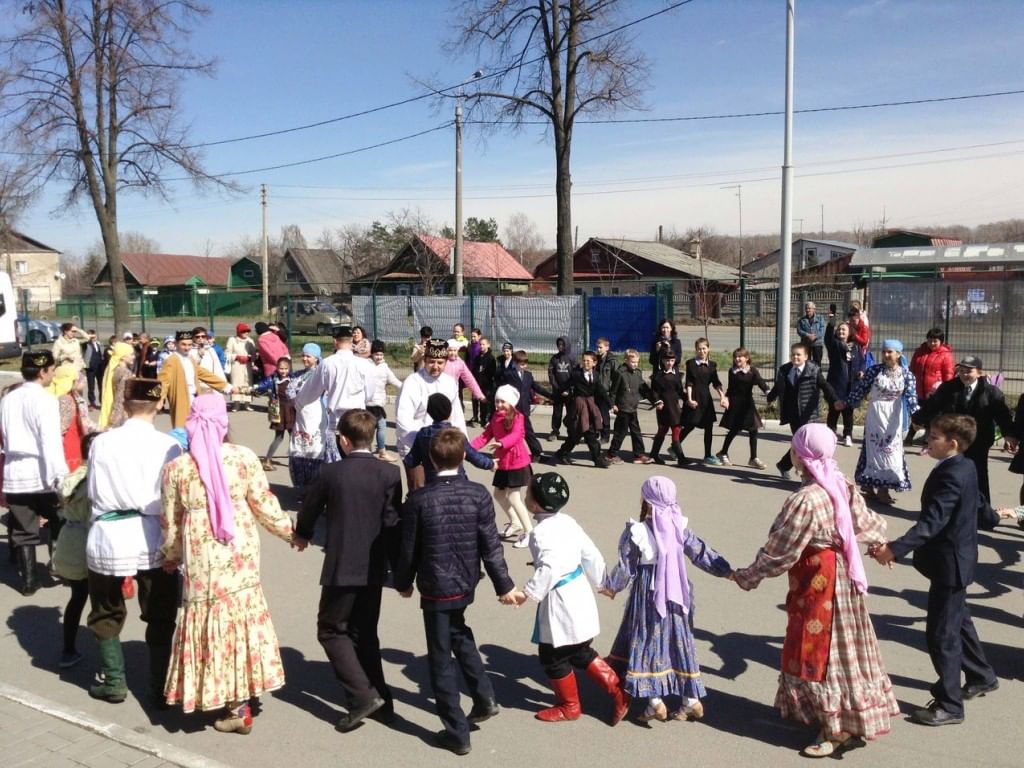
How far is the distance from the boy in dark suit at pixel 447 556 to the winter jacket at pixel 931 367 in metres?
8.91

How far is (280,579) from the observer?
7.36m

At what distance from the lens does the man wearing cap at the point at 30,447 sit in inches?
265

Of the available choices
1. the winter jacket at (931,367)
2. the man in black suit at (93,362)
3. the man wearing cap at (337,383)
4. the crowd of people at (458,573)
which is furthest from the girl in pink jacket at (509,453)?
the man in black suit at (93,362)

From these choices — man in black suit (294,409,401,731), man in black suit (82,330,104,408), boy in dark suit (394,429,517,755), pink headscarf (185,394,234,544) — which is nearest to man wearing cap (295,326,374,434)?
man in black suit (294,409,401,731)

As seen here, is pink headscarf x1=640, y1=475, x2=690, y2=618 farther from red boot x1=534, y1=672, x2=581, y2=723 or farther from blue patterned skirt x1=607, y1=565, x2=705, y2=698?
red boot x1=534, y1=672, x2=581, y2=723

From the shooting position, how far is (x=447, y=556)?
455 centimetres

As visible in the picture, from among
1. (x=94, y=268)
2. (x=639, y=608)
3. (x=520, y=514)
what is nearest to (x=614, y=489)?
(x=520, y=514)

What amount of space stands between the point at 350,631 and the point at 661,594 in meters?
1.67

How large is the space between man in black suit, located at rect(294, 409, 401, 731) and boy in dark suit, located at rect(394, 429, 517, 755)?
0.19m

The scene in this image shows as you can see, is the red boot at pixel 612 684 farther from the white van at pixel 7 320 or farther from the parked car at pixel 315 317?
the parked car at pixel 315 317

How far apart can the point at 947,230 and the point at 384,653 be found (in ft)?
372

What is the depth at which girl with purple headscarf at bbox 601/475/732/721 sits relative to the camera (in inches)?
186

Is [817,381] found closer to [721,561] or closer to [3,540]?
[721,561]

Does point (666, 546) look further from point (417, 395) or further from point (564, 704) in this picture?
point (417, 395)
